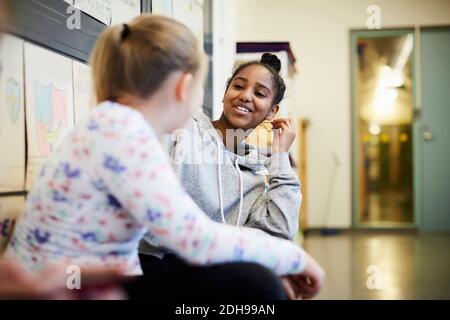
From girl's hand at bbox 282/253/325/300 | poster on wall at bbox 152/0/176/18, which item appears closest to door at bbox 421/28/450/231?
poster on wall at bbox 152/0/176/18

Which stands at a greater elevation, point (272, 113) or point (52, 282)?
point (272, 113)

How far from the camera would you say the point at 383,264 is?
3510 mm

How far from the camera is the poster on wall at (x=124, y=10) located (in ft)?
5.81

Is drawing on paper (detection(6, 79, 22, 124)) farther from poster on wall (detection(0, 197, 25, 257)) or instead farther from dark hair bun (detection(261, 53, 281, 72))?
dark hair bun (detection(261, 53, 281, 72))

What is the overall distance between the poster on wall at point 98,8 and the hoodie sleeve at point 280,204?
0.66m

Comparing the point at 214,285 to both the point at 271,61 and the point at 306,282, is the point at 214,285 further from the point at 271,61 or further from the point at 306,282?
the point at 271,61

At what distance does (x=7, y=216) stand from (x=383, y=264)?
287 centimetres

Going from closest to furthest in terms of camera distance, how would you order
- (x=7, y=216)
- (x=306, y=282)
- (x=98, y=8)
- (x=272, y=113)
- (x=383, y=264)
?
1. (x=306, y=282)
2. (x=7, y=216)
3. (x=272, y=113)
4. (x=98, y=8)
5. (x=383, y=264)

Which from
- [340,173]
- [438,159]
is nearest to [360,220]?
[340,173]

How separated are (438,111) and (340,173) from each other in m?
1.14

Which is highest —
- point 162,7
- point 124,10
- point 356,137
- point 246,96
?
point 162,7

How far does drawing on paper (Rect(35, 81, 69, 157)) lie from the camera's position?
1.22 m

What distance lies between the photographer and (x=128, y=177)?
74 centimetres

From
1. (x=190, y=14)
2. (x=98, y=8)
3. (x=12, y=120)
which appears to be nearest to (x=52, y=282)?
(x=12, y=120)
